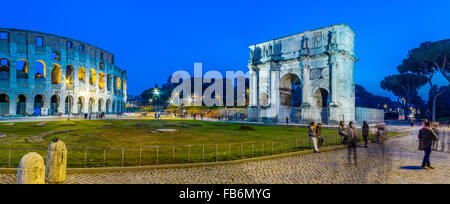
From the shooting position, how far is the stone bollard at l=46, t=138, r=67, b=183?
580 centimetres

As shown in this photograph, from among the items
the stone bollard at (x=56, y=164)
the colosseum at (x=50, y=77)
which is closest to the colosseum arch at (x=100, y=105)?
the colosseum at (x=50, y=77)

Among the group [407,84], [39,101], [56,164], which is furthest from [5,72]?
[407,84]

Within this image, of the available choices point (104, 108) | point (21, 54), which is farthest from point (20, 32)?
point (104, 108)

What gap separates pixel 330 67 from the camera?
32281mm

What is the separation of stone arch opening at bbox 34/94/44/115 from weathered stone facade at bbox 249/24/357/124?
35991 millimetres

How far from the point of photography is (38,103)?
42.9 m

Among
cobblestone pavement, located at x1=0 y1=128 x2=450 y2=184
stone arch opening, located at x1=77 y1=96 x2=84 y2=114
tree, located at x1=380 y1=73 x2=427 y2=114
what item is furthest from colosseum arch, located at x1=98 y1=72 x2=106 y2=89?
tree, located at x1=380 y1=73 x2=427 y2=114

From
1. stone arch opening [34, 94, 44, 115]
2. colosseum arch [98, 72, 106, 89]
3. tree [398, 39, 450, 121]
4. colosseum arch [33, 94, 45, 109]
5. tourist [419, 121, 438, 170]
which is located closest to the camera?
tourist [419, 121, 438, 170]

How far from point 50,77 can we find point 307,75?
4370cm

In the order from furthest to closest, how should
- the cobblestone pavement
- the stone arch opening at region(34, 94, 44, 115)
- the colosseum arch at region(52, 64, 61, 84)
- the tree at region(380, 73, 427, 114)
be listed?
1. the tree at region(380, 73, 427, 114)
2. the colosseum arch at region(52, 64, 61, 84)
3. the stone arch opening at region(34, 94, 44, 115)
4. the cobblestone pavement

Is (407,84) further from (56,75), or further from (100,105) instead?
(56,75)

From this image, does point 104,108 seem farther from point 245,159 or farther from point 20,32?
point 245,159

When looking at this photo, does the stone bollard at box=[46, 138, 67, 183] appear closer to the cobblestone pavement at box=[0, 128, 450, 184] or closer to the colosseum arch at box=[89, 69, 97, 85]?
the cobblestone pavement at box=[0, 128, 450, 184]
